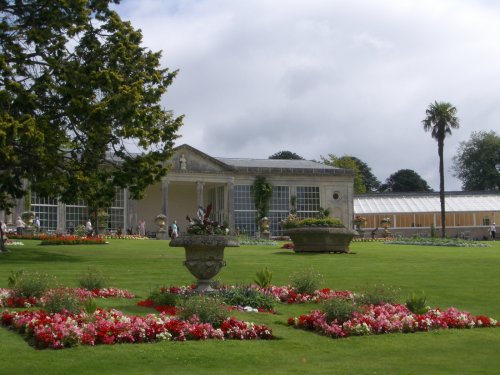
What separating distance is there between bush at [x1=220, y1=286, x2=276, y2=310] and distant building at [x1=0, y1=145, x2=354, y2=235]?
41.2 m

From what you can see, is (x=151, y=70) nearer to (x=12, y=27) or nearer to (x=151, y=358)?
(x=12, y=27)

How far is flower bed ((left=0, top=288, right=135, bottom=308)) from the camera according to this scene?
11281 millimetres

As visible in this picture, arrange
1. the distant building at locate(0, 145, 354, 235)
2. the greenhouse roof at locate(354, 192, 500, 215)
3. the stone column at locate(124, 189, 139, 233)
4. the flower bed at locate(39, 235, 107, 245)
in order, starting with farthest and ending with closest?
the greenhouse roof at locate(354, 192, 500, 215) < the distant building at locate(0, 145, 354, 235) < the stone column at locate(124, 189, 139, 233) < the flower bed at locate(39, 235, 107, 245)

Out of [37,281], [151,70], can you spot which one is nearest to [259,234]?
[151,70]

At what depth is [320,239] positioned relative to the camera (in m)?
26.9

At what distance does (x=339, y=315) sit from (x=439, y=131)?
46.2 meters

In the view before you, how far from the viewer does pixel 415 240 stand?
1607 inches

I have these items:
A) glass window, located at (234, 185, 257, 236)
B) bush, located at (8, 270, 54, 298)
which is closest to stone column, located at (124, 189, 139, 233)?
glass window, located at (234, 185, 257, 236)

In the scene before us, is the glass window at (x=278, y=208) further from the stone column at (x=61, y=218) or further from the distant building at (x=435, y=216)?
the stone column at (x=61, y=218)

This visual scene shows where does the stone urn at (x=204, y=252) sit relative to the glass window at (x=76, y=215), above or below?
below

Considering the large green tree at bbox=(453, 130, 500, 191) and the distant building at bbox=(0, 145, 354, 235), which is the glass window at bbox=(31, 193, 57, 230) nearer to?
the distant building at bbox=(0, 145, 354, 235)

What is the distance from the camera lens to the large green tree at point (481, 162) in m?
87.6

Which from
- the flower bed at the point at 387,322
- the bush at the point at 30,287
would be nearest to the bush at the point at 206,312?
the flower bed at the point at 387,322

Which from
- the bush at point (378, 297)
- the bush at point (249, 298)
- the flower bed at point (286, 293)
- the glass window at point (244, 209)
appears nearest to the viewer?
the bush at point (378, 297)
